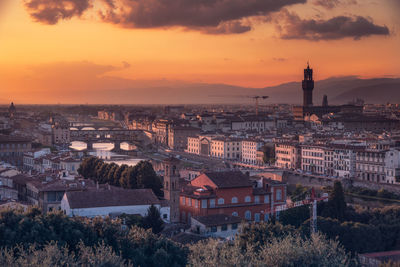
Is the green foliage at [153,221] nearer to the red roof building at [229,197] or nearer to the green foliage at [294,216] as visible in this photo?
the red roof building at [229,197]

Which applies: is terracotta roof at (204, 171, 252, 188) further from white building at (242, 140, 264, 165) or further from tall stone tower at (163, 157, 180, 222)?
white building at (242, 140, 264, 165)

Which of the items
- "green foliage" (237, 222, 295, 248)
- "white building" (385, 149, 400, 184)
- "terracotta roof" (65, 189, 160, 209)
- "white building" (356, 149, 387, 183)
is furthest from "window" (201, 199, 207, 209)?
"white building" (356, 149, 387, 183)

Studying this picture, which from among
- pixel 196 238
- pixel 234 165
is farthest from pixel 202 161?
pixel 196 238

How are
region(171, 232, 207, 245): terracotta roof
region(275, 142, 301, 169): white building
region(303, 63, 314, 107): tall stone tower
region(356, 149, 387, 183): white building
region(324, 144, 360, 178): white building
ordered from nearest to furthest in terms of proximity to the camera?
region(171, 232, 207, 245): terracotta roof, region(356, 149, 387, 183): white building, region(324, 144, 360, 178): white building, region(275, 142, 301, 169): white building, region(303, 63, 314, 107): tall stone tower

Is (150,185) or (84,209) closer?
(84,209)

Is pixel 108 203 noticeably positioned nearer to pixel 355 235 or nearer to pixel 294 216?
pixel 294 216

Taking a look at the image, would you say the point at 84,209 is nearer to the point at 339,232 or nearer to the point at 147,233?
the point at 147,233

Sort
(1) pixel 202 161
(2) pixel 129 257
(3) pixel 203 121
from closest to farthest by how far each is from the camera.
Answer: (2) pixel 129 257 < (1) pixel 202 161 < (3) pixel 203 121

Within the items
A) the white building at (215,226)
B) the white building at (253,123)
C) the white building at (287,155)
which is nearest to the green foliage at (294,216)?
the white building at (215,226)
